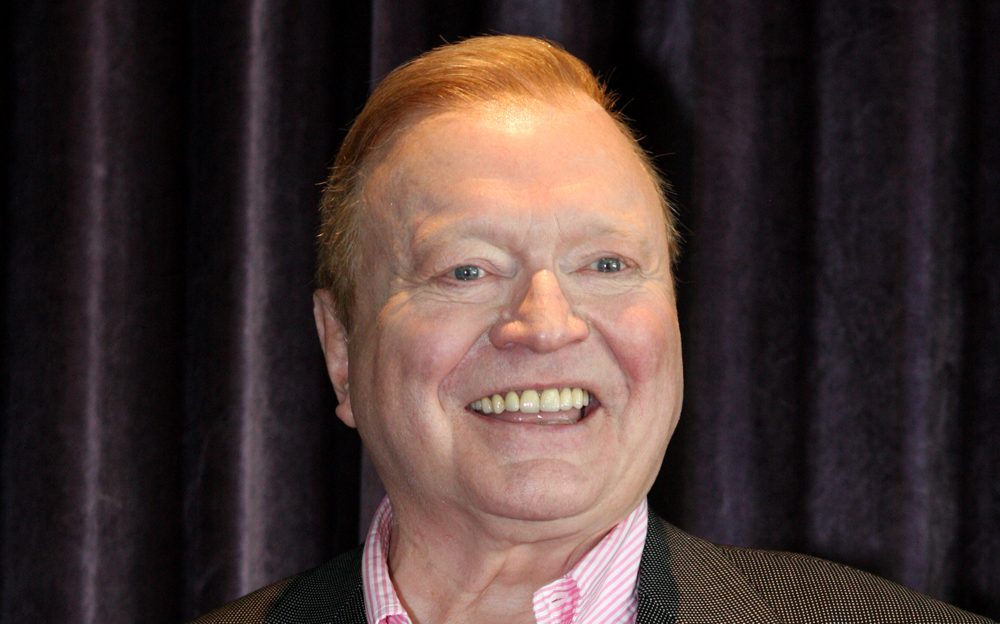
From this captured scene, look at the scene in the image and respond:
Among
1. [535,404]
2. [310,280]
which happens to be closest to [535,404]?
[535,404]

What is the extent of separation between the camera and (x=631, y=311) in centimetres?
138

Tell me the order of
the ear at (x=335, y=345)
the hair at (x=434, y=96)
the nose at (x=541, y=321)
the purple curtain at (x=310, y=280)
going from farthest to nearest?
the purple curtain at (x=310, y=280) → the ear at (x=335, y=345) → the hair at (x=434, y=96) → the nose at (x=541, y=321)

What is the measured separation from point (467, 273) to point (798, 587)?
481 mm

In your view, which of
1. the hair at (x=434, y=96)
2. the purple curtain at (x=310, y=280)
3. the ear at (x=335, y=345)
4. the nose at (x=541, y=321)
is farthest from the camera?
the purple curtain at (x=310, y=280)

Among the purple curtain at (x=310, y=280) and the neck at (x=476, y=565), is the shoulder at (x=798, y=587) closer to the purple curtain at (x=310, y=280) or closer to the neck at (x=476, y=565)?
the neck at (x=476, y=565)

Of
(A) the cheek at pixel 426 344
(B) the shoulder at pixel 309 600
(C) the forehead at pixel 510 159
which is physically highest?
(C) the forehead at pixel 510 159

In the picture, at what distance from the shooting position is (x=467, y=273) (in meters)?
1.39

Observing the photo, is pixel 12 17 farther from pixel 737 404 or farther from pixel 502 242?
pixel 737 404

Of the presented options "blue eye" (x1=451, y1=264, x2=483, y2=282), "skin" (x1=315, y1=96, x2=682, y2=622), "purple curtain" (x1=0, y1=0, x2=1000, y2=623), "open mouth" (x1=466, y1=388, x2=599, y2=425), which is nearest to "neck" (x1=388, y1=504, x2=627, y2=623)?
"skin" (x1=315, y1=96, x2=682, y2=622)

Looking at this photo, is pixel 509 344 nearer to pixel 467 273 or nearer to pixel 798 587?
pixel 467 273

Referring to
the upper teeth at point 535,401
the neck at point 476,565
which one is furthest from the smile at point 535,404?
the neck at point 476,565

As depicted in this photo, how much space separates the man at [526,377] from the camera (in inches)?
53.1

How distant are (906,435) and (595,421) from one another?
0.64 m

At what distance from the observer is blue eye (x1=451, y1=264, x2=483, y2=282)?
1.39 meters
